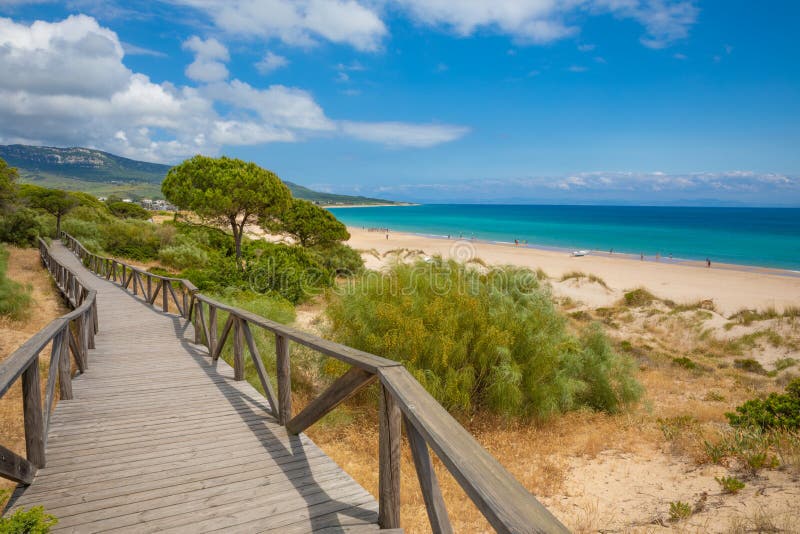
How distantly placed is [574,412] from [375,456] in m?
4.05

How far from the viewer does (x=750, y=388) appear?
10328 millimetres

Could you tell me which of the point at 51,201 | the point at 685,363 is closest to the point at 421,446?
the point at 685,363

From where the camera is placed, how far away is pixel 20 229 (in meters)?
27.8

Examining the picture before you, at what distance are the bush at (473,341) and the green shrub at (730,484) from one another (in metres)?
2.57

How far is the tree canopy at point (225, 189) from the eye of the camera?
19969 millimetres

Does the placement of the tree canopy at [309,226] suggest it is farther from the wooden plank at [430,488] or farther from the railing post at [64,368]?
the wooden plank at [430,488]

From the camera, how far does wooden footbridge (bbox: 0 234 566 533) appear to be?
212cm

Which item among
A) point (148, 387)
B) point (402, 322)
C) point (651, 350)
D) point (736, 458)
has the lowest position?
point (651, 350)

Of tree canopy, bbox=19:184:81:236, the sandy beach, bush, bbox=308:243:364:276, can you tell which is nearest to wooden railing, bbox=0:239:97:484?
the sandy beach

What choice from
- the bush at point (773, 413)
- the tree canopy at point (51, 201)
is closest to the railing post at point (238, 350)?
the bush at point (773, 413)

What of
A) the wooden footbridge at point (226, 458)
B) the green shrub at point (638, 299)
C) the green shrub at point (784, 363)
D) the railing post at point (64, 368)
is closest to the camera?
the wooden footbridge at point (226, 458)

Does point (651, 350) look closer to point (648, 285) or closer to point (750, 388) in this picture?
point (750, 388)

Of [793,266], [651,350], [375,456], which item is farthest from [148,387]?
[793,266]

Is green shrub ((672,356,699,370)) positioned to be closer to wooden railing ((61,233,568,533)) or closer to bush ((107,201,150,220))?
wooden railing ((61,233,568,533))
